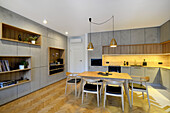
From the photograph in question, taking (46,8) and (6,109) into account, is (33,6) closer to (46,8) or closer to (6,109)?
(46,8)

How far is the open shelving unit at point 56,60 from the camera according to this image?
14.9 feet

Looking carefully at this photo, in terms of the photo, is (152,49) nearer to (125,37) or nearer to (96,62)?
(125,37)

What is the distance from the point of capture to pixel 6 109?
2242 mm

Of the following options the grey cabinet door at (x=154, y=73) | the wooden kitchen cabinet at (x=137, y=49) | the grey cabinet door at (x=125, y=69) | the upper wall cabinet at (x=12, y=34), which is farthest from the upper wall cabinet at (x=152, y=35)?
the upper wall cabinet at (x=12, y=34)

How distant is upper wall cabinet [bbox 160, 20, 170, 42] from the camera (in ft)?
11.5

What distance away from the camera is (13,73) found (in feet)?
9.72

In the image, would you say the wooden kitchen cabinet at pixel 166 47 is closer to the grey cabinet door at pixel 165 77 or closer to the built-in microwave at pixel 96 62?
the grey cabinet door at pixel 165 77

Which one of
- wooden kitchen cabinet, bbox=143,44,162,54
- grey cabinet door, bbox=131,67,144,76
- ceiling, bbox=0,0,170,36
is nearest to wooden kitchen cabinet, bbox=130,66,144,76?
grey cabinet door, bbox=131,67,144,76

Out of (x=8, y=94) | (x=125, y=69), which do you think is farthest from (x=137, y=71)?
(x=8, y=94)

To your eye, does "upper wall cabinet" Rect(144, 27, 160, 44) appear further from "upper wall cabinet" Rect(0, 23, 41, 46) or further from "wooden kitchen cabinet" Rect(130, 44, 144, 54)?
"upper wall cabinet" Rect(0, 23, 41, 46)

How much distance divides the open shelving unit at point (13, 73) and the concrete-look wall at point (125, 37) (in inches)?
126

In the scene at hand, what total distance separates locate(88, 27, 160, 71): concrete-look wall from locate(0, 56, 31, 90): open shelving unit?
3.20m

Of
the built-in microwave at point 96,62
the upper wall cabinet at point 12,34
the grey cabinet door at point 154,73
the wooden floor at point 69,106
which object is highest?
the upper wall cabinet at point 12,34

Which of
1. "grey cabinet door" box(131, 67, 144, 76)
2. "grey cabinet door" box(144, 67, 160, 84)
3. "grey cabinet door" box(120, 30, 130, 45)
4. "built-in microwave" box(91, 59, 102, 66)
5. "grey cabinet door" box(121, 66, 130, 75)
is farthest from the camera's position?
"built-in microwave" box(91, 59, 102, 66)
